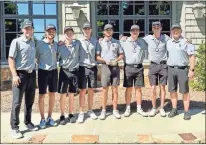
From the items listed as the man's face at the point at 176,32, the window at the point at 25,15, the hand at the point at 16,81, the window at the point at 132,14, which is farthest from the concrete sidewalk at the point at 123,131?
the window at the point at 132,14

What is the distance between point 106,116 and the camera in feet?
20.4

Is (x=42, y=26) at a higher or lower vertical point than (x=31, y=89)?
higher

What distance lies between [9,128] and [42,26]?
6703mm

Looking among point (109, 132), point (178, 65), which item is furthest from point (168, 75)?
point (109, 132)

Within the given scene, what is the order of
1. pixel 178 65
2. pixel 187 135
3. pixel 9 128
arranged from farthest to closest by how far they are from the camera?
pixel 178 65
pixel 9 128
pixel 187 135

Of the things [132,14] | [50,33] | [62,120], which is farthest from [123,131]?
[132,14]

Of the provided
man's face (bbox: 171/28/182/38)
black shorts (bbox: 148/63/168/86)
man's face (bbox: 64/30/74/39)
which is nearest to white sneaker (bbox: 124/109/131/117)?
black shorts (bbox: 148/63/168/86)

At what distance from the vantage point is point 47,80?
A: 558 centimetres

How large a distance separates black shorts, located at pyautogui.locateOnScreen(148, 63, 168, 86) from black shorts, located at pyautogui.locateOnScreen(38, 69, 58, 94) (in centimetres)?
193

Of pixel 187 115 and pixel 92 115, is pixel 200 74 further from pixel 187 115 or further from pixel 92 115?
pixel 92 115

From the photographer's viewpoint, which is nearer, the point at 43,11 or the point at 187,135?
the point at 187,135

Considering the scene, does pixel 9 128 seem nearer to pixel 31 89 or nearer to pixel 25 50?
pixel 31 89

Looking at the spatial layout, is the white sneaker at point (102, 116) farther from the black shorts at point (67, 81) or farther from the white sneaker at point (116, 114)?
the black shorts at point (67, 81)

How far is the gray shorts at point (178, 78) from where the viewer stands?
238 inches
